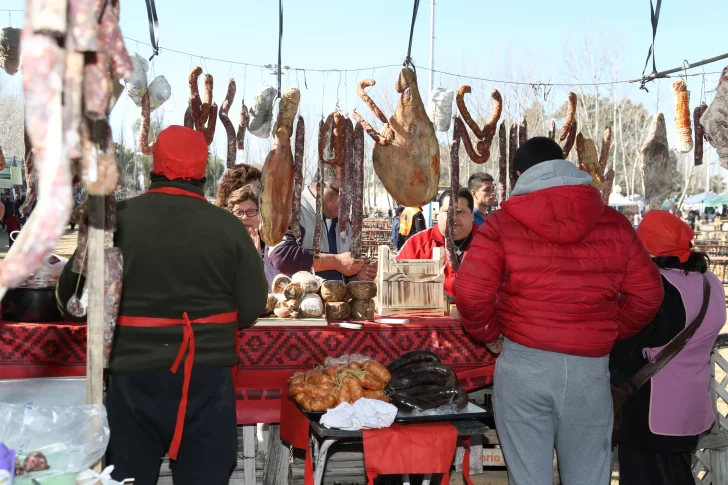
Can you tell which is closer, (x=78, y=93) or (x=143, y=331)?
(x=78, y=93)

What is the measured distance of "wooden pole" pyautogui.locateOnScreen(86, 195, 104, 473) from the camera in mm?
1713

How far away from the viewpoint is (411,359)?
12.0 feet

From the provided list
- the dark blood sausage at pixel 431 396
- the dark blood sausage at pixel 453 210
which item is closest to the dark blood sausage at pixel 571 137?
the dark blood sausage at pixel 453 210

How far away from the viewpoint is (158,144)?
8.96ft

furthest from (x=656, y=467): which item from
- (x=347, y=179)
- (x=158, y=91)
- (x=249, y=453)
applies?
(x=158, y=91)

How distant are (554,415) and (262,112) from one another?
122 inches

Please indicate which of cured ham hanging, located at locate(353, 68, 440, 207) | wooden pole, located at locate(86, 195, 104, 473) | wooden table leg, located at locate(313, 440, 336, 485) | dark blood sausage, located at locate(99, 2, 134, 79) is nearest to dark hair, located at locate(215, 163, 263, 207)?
cured ham hanging, located at locate(353, 68, 440, 207)

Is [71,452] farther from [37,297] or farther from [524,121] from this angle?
[524,121]

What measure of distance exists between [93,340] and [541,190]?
186 centimetres

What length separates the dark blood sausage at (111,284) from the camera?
6.93 ft

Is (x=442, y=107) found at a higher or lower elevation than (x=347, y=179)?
higher

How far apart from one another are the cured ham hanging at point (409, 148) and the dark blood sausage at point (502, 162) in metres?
1.10

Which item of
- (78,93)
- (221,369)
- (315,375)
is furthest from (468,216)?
(78,93)

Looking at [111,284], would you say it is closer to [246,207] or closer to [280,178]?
[280,178]
